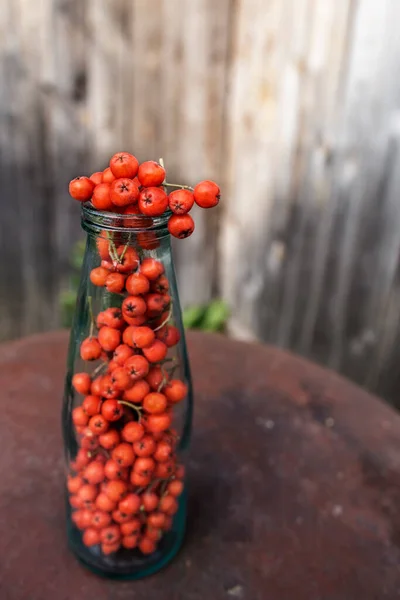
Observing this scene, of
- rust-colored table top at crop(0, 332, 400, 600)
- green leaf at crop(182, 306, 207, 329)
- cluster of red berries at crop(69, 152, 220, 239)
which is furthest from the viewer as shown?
green leaf at crop(182, 306, 207, 329)

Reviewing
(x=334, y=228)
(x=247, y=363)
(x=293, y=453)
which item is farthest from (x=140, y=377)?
(x=334, y=228)

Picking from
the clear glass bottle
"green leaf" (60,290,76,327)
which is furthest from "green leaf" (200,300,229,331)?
the clear glass bottle

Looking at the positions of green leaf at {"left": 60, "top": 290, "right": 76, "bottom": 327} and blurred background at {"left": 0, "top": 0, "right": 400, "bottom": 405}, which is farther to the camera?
green leaf at {"left": 60, "top": 290, "right": 76, "bottom": 327}

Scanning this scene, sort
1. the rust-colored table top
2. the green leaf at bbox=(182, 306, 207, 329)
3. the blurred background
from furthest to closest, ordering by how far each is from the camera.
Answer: the green leaf at bbox=(182, 306, 207, 329), the blurred background, the rust-colored table top

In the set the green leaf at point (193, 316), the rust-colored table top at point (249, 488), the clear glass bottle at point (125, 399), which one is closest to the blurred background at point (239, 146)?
the green leaf at point (193, 316)

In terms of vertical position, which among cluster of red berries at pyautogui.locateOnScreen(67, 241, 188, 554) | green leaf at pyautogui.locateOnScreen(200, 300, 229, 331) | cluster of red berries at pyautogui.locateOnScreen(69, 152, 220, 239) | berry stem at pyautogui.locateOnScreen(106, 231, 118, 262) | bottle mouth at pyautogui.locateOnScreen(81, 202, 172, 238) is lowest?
green leaf at pyautogui.locateOnScreen(200, 300, 229, 331)

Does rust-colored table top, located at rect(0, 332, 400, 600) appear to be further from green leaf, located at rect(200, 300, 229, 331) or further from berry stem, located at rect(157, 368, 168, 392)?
green leaf, located at rect(200, 300, 229, 331)

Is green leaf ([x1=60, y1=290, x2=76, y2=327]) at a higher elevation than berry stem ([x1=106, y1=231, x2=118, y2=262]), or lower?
lower

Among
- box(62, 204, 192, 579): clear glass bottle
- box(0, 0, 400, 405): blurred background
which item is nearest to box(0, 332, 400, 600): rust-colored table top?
box(62, 204, 192, 579): clear glass bottle

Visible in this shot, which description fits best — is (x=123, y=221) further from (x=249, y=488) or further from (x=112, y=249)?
(x=249, y=488)
